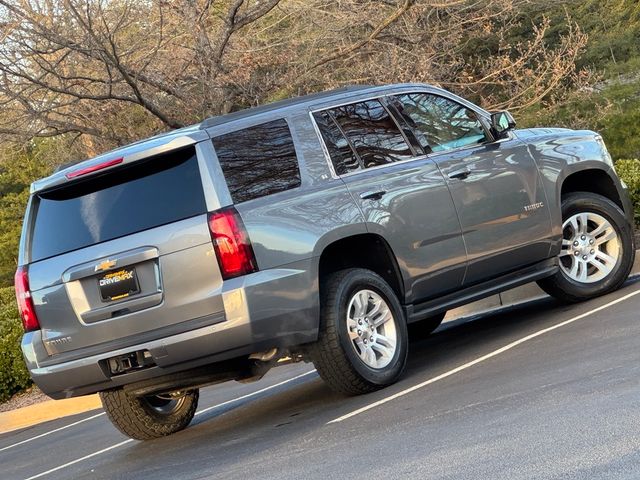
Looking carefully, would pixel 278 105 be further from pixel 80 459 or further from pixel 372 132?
pixel 80 459

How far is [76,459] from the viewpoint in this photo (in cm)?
835

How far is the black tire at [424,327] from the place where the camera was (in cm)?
1049

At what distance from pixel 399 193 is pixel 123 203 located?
1.98 metres

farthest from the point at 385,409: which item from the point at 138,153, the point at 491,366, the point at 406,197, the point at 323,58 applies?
the point at 323,58

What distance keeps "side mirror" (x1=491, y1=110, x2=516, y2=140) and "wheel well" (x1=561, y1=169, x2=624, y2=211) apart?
1.16m

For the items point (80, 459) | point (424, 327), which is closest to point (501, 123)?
point (424, 327)

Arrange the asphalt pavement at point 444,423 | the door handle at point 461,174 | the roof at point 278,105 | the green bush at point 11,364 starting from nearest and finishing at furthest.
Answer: the asphalt pavement at point 444,423
the roof at point 278,105
the door handle at point 461,174
the green bush at point 11,364

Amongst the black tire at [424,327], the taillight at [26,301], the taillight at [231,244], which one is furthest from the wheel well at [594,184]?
the taillight at [26,301]

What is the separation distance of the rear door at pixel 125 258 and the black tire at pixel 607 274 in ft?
12.6

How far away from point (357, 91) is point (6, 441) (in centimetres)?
499

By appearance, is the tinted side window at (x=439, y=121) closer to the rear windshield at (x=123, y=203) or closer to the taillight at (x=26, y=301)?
the rear windshield at (x=123, y=203)

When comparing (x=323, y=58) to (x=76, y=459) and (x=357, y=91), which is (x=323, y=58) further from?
(x=76, y=459)

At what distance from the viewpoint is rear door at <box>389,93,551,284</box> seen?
853cm

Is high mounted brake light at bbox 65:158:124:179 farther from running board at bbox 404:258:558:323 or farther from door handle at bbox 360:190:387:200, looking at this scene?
running board at bbox 404:258:558:323
